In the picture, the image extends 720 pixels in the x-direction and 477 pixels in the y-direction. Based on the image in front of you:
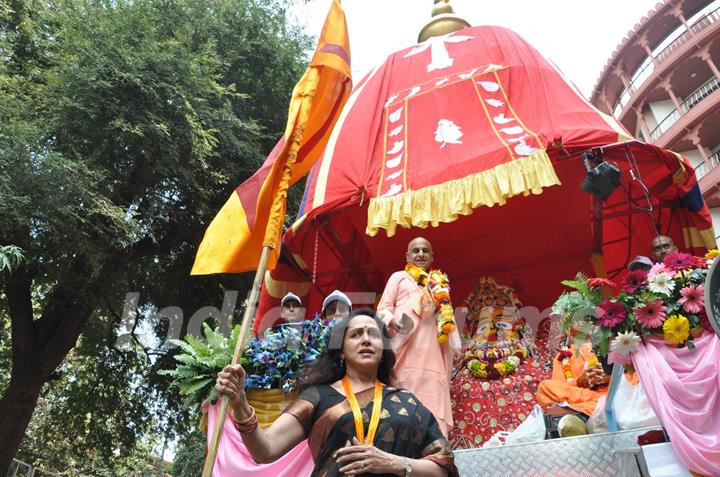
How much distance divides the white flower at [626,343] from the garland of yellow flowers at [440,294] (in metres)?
1.47

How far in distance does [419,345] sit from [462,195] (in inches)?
66.8

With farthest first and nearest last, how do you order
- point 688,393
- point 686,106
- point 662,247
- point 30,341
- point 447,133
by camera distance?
point 686,106 < point 30,341 < point 447,133 < point 662,247 < point 688,393

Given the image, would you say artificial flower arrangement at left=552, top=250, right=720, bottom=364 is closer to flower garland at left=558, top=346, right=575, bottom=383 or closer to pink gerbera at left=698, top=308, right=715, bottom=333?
pink gerbera at left=698, top=308, right=715, bottom=333

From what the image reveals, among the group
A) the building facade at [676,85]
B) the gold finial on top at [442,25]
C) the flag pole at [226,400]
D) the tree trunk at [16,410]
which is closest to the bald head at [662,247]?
the flag pole at [226,400]

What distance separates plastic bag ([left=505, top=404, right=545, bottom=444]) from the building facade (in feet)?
52.4

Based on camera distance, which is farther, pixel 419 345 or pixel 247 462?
pixel 419 345

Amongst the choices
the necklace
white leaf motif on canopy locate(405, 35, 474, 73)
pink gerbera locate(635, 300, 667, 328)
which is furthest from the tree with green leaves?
pink gerbera locate(635, 300, 667, 328)

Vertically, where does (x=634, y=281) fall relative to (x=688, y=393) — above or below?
above

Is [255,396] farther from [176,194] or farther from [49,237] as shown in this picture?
[176,194]

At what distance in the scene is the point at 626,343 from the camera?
127 inches

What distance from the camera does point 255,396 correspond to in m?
3.96

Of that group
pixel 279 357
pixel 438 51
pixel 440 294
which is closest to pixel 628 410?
pixel 440 294

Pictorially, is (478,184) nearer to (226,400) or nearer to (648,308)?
(648,308)

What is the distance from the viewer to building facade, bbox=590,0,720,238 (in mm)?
17766
